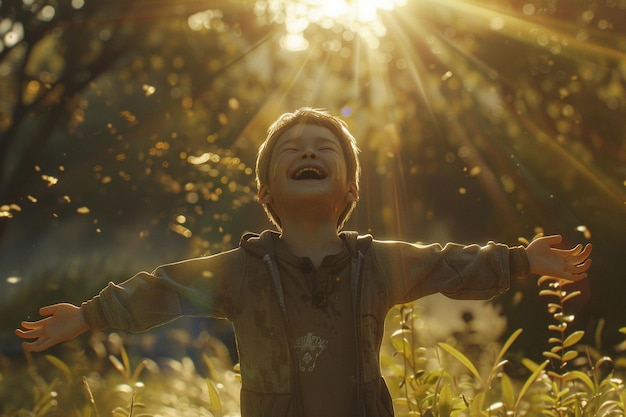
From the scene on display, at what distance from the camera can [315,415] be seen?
8.22 ft

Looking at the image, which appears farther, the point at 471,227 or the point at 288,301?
the point at 471,227

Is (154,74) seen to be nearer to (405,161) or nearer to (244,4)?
(244,4)

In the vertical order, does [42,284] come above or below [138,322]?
above

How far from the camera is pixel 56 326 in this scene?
2604 mm

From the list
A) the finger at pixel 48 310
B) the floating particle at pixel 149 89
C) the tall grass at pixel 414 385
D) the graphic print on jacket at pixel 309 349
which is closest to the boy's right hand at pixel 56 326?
the finger at pixel 48 310

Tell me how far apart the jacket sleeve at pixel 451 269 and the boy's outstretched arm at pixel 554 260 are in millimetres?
40

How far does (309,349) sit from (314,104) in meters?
6.48

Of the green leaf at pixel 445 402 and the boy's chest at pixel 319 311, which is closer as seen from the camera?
the boy's chest at pixel 319 311


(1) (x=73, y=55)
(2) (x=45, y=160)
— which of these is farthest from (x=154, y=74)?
(2) (x=45, y=160)

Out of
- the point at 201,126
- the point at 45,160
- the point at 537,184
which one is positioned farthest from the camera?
the point at 45,160

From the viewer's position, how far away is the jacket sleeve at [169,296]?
8.59 feet

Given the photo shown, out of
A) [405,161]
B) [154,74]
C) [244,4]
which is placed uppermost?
[244,4]

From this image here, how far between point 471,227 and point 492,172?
2.78ft

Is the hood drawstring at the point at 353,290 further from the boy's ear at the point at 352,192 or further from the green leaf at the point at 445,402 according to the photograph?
the green leaf at the point at 445,402
